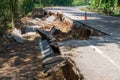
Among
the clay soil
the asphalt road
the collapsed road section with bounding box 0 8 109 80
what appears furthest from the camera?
the clay soil

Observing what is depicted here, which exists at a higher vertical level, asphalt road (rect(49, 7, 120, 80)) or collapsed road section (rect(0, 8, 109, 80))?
asphalt road (rect(49, 7, 120, 80))

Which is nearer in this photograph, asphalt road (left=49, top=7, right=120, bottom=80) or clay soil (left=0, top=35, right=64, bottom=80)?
asphalt road (left=49, top=7, right=120, bottom=80)

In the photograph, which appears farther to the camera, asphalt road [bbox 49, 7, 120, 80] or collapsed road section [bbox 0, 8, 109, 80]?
collapsed road section [bbox 0, 8, 109, 80]

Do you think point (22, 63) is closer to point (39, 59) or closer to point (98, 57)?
point (39, 59)

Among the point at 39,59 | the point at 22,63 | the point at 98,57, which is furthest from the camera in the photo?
the point at 39,59

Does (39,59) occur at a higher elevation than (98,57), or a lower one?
lower

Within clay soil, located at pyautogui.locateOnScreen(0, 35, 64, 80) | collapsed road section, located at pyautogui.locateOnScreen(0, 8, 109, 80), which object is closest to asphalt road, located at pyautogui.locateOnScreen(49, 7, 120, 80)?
collapsed road section, located at pyautogui.locateOnScreen(0, 8, 109, 80)

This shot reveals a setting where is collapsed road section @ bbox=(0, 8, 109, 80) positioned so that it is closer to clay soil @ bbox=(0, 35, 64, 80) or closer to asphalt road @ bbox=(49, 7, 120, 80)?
clay soil @ bbox=(0, 35, 64, 80)

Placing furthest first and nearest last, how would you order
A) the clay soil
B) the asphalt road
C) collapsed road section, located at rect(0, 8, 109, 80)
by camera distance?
the clay soil
collapsed road section, located at rect(0, 8, 109, 80)
the asphalt road

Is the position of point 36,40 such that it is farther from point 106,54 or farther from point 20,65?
point 106,54

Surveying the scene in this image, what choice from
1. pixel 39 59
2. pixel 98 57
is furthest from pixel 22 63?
pixel 98 57

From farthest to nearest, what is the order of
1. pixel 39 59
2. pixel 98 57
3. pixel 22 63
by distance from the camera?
pixel 39 59
pixel 22 63
pixel 98 57

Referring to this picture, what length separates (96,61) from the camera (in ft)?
37.4

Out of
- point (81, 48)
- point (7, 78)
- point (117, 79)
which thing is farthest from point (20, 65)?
point (117, 79)
